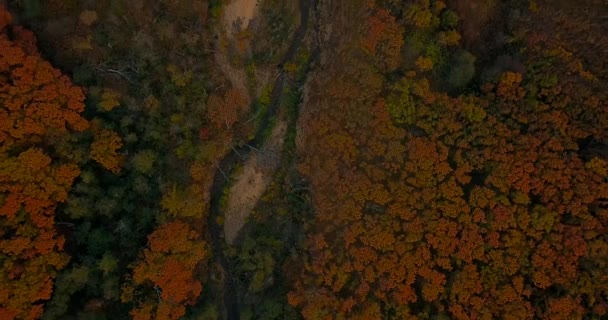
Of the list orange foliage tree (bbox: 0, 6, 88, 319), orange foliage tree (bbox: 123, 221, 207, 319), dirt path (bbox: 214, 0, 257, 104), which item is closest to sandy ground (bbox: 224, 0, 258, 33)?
dirt path (bbox: 214, 0, 257, 104)

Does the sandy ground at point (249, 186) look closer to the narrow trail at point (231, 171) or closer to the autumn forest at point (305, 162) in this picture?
the autumn forest at point (305, 162)

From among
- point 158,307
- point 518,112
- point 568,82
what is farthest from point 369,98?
point 158,307

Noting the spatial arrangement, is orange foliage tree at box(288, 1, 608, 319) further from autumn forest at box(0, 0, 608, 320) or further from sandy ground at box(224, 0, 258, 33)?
sandy ground at box(224, 0, 258, 33)

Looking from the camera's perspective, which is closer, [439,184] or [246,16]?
[439,184]

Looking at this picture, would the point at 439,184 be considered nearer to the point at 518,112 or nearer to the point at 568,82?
the point at 518,112

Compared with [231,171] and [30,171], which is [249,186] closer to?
[231,171]

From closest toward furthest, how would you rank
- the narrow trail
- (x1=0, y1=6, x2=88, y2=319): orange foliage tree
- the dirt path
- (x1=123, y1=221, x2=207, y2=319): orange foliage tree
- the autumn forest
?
1. (x1=0, y1=6, x2=88, y2=319): orange foliage tree
2. the autumn forest
3. (x1=123, y1=221, x2=207, y2=319): orange foliage tree
4. the narrow trail
5. the dirt path

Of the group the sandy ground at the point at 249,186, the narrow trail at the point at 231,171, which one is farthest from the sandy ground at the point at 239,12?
the sandy ground at the point at 249,186
